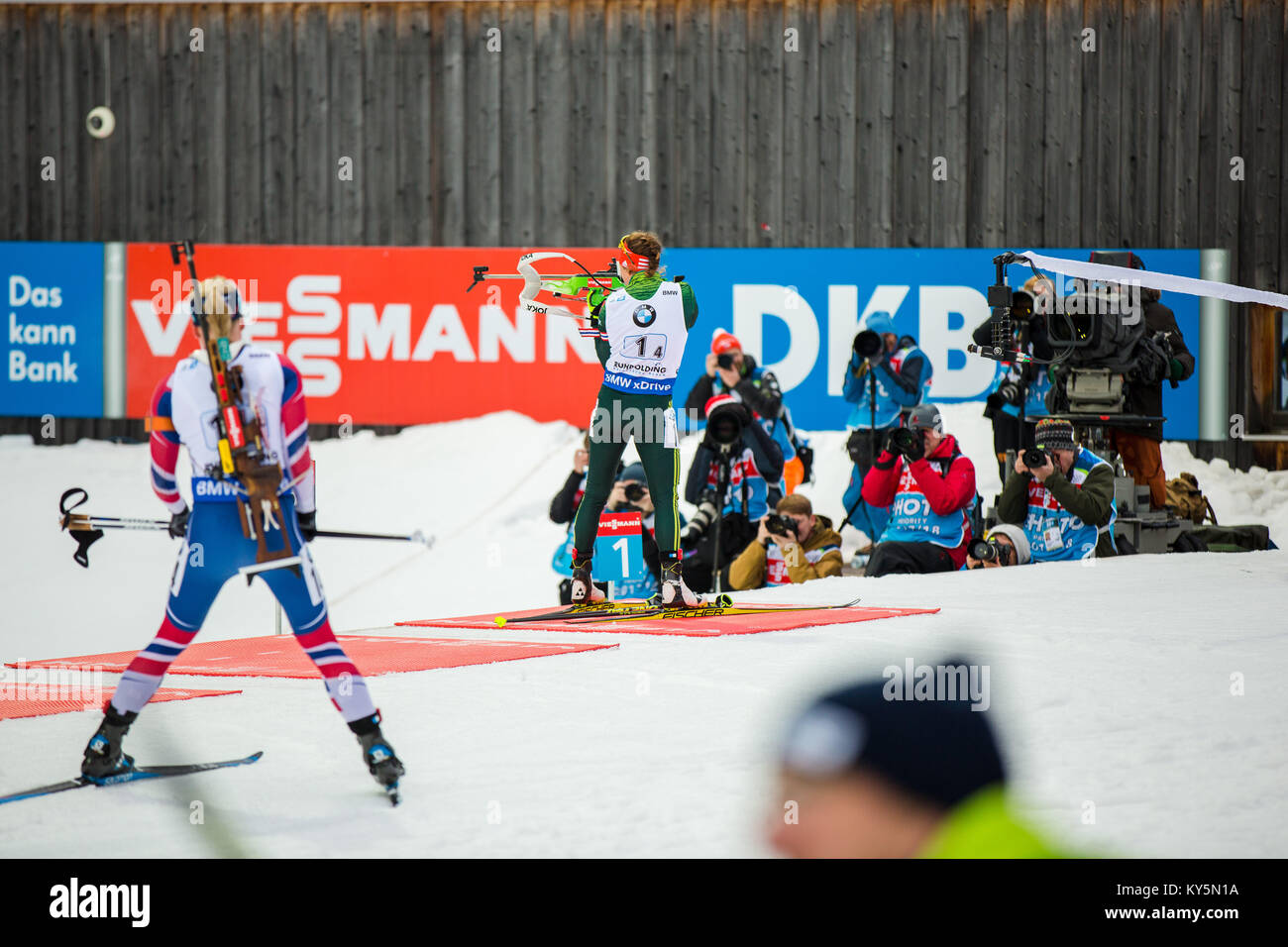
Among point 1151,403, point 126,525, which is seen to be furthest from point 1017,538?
point 126,525

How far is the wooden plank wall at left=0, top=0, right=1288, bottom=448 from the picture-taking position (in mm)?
12805

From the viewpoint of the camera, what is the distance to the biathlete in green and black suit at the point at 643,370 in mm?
6879

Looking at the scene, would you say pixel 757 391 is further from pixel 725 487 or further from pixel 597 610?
pixel 597 610

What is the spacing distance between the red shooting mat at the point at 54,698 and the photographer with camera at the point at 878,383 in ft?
17.5

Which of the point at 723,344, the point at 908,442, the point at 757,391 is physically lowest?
the point at 908,442

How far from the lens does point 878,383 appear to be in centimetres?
1027

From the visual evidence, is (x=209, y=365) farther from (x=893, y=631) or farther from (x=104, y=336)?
(x=104, y=336)

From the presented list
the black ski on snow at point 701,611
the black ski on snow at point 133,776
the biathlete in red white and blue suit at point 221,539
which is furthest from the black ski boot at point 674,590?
the biathlete in red white and blue suit at point 221,539

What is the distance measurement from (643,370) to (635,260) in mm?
520

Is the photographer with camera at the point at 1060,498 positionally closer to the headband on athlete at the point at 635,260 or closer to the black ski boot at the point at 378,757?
the headband on athlete at the point at 635,260

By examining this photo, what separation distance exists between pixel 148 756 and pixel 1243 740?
11.1ft

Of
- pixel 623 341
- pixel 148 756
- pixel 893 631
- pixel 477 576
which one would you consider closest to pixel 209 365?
pixel 148 756
